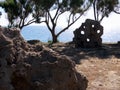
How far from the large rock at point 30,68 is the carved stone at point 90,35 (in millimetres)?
13874

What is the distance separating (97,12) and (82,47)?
1705 centimetres

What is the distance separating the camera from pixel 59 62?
6348mm

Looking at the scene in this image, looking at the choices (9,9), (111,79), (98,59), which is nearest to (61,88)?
(111,79)

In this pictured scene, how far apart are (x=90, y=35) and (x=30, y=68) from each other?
14576mm

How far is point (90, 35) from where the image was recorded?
20.5 meters

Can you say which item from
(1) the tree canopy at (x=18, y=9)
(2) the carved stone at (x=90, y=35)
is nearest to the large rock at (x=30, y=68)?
(2) the carved stone at (x=90, y=35)

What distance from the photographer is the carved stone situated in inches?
807

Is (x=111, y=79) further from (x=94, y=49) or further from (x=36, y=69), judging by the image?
(x=94, y=49)

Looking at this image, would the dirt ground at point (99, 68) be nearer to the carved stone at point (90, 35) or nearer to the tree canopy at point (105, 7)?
the carved stone at point (90, 35)

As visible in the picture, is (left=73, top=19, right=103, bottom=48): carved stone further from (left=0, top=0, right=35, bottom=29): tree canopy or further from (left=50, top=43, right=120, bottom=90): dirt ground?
(left=0, top=0, right=35, bottom=29): tree canopy

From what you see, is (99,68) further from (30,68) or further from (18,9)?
(18,9)

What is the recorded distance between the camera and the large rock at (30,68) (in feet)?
19.7

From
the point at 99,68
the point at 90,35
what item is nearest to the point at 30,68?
the point at 99,68

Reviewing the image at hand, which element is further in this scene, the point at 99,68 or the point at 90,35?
the point at 90,35
